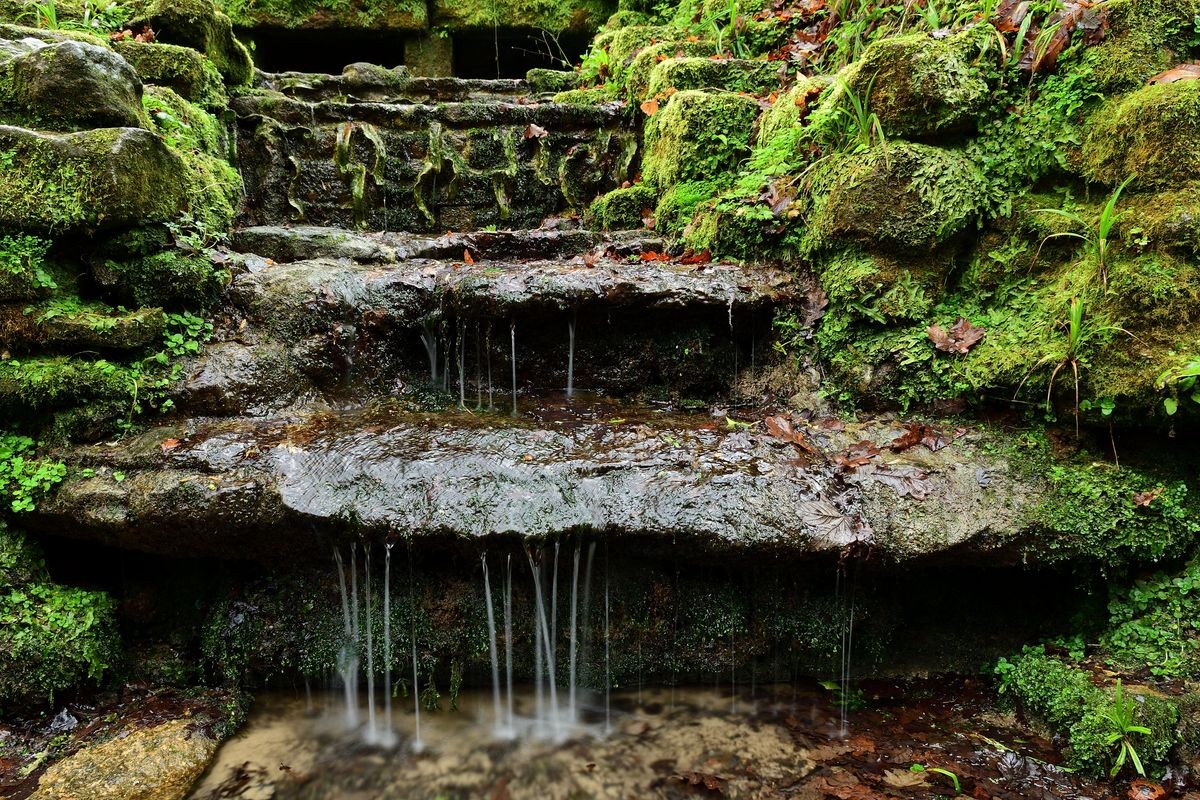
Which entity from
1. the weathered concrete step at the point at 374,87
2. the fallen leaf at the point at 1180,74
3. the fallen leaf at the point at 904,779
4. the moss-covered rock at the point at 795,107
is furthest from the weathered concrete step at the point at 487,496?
the weathered concrete step at the point at 374,87

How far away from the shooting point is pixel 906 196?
11.8 ft

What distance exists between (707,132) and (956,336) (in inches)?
101

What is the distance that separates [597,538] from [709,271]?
2108 mm

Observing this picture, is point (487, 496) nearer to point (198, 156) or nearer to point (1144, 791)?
point (1144, 791)

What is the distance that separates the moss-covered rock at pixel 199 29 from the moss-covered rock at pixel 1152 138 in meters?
6.71

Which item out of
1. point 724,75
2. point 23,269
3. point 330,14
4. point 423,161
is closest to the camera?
point 23,269

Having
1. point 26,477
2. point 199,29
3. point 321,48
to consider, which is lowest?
point 26,477

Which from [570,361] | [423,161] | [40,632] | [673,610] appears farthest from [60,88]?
[673,610]

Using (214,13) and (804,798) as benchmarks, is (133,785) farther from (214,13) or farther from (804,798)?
(214,13)

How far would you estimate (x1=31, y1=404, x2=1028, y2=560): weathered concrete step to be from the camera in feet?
9.62

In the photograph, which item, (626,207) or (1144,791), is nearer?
(1144,791)

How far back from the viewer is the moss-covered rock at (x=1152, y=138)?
292 cm

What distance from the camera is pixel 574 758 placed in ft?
9.98

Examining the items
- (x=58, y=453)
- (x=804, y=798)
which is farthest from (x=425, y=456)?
(x=804, y=798)
